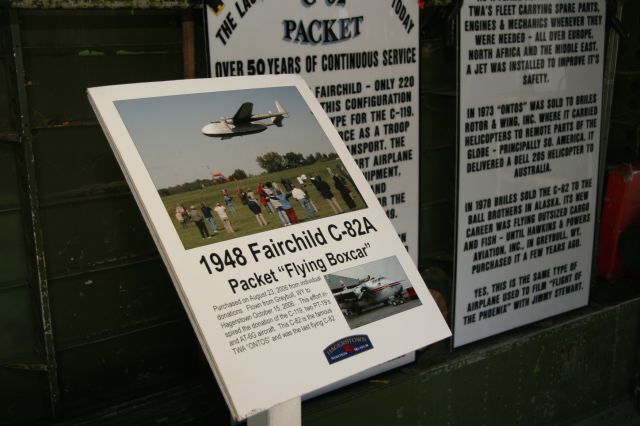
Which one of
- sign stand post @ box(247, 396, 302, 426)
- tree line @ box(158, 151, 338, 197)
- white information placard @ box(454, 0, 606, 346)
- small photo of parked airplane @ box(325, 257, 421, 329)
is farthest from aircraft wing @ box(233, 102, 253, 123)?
white information placard @ box(454, 0, 606, 346)

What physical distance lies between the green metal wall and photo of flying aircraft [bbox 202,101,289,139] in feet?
2.17

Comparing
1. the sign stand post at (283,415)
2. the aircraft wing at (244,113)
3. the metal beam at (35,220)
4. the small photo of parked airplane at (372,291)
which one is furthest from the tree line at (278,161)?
the metal beam at (35,220)

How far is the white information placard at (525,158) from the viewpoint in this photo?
3.49m

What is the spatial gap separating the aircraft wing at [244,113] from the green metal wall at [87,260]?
652mm

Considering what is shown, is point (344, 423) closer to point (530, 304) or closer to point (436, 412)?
point (436, 412)

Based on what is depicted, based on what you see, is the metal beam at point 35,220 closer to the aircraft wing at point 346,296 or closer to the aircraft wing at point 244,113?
the aircraft wing at point 244,113

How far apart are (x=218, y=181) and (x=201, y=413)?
1302 mm

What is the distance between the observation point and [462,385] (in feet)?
11.8

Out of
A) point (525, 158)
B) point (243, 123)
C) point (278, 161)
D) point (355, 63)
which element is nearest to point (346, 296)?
point (278, 161)

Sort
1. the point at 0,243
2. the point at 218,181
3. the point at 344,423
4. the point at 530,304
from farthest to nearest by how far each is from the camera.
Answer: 1. the point at 530,304
2. the point at 344,423
3. the point at 0,243
4. the point at 218,181

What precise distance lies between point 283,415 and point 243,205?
536mm

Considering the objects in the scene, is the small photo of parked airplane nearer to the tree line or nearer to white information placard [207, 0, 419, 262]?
the tree line

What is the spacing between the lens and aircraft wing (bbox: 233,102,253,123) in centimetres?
206

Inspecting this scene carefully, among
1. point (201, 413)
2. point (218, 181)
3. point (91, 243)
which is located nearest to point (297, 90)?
point (218, 181)
